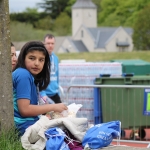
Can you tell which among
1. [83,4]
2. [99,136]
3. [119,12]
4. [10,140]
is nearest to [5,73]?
[10,140]

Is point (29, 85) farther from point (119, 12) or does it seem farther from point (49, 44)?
point (119, 12)

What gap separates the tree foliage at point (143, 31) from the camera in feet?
286

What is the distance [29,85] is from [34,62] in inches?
10.5

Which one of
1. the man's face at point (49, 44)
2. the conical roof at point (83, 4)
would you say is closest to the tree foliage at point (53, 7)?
the conical roof at point (83, 4)

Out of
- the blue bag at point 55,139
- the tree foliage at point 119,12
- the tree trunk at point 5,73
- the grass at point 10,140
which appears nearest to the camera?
the blue bag at point 55,139

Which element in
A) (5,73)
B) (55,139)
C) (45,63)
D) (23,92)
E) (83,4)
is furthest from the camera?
(83,4)

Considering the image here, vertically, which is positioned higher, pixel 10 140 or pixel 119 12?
pixel 119 12

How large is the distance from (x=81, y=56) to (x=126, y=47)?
7975cm

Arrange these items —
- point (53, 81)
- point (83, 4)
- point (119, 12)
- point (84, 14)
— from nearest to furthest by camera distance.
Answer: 1. point (53, 81)
2. point (119, 12)
3. point (84, 14)
4. point (83, 4)

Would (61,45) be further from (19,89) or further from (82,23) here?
(19,89)

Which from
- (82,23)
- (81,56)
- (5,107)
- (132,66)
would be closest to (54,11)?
(82,23)

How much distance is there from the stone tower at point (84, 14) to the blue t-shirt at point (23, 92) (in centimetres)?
13998

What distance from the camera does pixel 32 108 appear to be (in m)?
5.34

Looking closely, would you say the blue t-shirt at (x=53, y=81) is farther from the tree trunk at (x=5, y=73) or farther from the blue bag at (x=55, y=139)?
the blue bag at (x=55, y=139)
